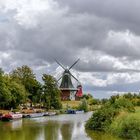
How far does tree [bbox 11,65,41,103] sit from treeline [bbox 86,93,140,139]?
63163 millimetres

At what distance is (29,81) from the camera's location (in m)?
141

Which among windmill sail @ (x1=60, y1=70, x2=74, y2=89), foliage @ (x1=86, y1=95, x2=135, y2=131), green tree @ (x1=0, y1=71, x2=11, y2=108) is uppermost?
windmill sail @ (x1=60, y1=70, x2=74, y2=89)

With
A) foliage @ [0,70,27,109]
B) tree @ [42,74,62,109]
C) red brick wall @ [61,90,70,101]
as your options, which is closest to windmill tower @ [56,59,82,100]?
red brick wall @ [61,90,70,101]

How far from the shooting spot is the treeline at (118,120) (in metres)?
56.6

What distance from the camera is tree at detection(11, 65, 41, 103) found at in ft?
463

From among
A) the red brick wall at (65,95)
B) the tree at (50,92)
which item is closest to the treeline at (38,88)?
the tree at (50,92)

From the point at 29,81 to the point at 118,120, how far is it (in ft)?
264

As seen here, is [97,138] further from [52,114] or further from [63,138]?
[52,114]

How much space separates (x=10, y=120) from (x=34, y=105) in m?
54.6

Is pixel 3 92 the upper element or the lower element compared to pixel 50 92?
lower

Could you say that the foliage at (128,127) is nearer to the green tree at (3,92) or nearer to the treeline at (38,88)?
the green tree at (3,92)

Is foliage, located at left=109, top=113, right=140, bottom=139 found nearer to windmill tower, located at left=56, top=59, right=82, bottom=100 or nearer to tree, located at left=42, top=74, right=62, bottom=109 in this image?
tree, located at left=42, top=74, right=62, bottom=109

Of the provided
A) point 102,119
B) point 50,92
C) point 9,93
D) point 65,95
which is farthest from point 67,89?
point 102,119

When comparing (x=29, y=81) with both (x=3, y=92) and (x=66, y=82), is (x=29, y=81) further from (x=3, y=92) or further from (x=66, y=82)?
(x=66, y=82)
